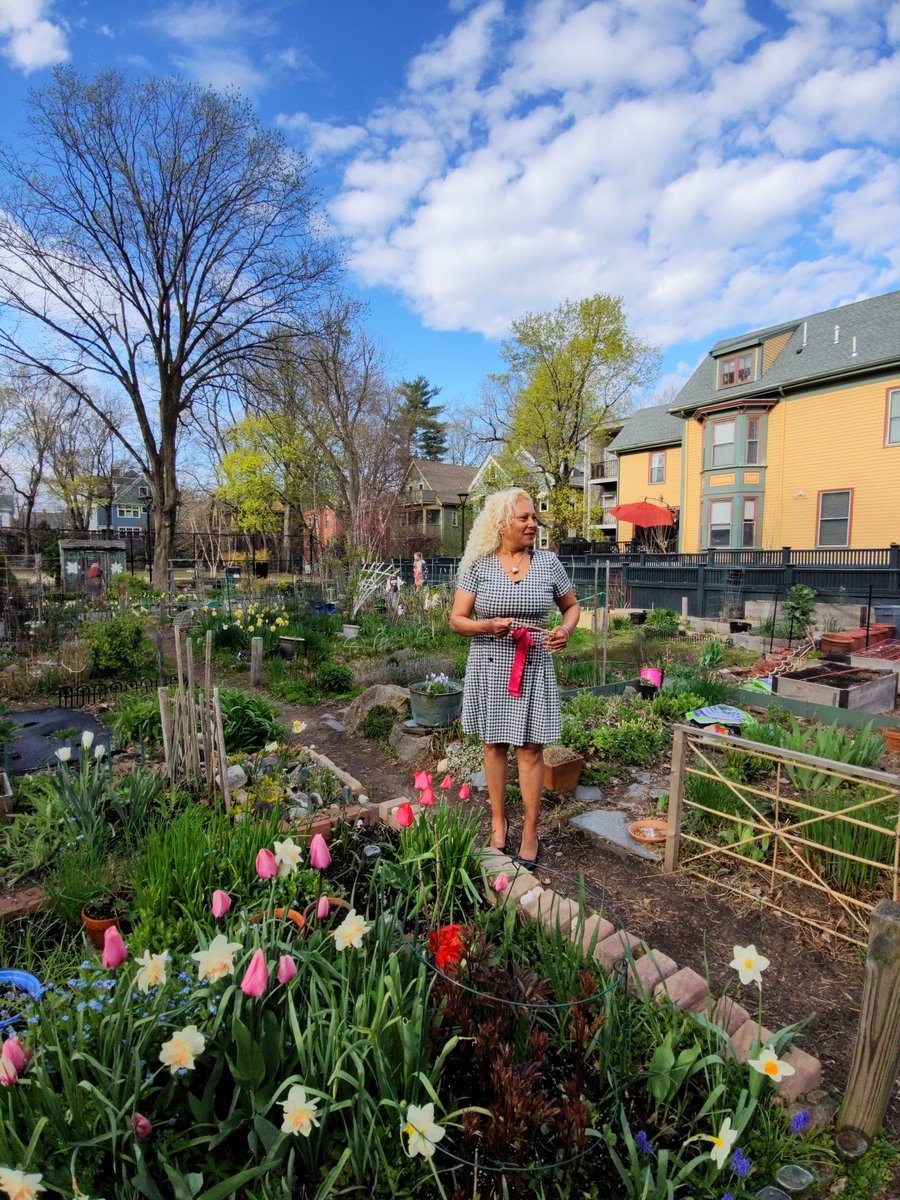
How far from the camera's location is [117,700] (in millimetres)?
5574

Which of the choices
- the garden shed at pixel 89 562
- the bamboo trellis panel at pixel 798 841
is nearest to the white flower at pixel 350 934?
the bamboo trellis panel at pixel 798 841

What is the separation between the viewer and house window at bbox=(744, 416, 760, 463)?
18234 millimetres

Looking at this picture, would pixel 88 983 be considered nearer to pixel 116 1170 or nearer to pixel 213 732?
pixel 116 1170

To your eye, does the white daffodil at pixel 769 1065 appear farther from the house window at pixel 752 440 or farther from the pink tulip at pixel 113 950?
the house window at pixel 752 440

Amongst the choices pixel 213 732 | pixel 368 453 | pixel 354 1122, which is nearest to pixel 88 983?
pixel 354 1122

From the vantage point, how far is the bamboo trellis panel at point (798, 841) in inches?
93.0

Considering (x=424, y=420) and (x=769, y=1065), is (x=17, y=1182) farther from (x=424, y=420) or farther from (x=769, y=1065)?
(x=424, y=420)

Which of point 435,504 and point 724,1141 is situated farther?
point 435,504

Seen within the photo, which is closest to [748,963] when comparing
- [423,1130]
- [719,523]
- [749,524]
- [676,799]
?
[423,1130]

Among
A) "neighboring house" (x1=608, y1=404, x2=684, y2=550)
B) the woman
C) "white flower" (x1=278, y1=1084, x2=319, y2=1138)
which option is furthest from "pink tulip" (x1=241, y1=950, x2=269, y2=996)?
"neighboring house" (x1=608, y1=404, x2=684, y2=550)

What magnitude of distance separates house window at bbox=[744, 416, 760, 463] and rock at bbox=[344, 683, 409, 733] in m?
16.8

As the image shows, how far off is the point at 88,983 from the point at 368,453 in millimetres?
26388

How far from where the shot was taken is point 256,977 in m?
1.17

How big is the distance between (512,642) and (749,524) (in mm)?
18490
